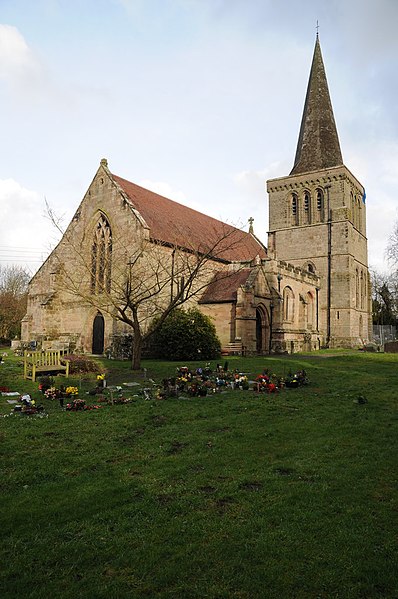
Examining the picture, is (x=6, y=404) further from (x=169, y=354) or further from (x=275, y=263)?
(x=275, y=263)

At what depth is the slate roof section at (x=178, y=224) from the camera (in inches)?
1077

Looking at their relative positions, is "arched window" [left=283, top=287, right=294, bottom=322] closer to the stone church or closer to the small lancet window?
the stone church

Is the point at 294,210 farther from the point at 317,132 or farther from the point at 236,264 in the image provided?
the point at 236,264

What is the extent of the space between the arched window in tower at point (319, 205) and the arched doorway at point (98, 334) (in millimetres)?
23330

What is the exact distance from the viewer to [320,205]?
40750 mm

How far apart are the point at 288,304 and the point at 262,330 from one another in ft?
14.1

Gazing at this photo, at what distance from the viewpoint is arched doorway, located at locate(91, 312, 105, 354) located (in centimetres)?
2750

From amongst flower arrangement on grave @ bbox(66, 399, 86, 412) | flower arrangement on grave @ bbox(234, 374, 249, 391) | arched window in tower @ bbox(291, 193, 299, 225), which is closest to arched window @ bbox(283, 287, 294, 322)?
arched window in tower @ bbox(291, 193, 299, 225)

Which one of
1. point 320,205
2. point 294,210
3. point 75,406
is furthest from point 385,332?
point 75,406

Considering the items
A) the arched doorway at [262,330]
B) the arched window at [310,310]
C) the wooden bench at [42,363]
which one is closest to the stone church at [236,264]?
the arched doorway at [262,330]

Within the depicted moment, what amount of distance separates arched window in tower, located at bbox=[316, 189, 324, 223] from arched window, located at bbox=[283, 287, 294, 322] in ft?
37.3

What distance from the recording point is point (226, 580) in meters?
3.65

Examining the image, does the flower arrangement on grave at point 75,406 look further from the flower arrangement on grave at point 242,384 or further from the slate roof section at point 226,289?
the slate roof section at point 226,289

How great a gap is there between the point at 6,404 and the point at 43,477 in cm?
527
